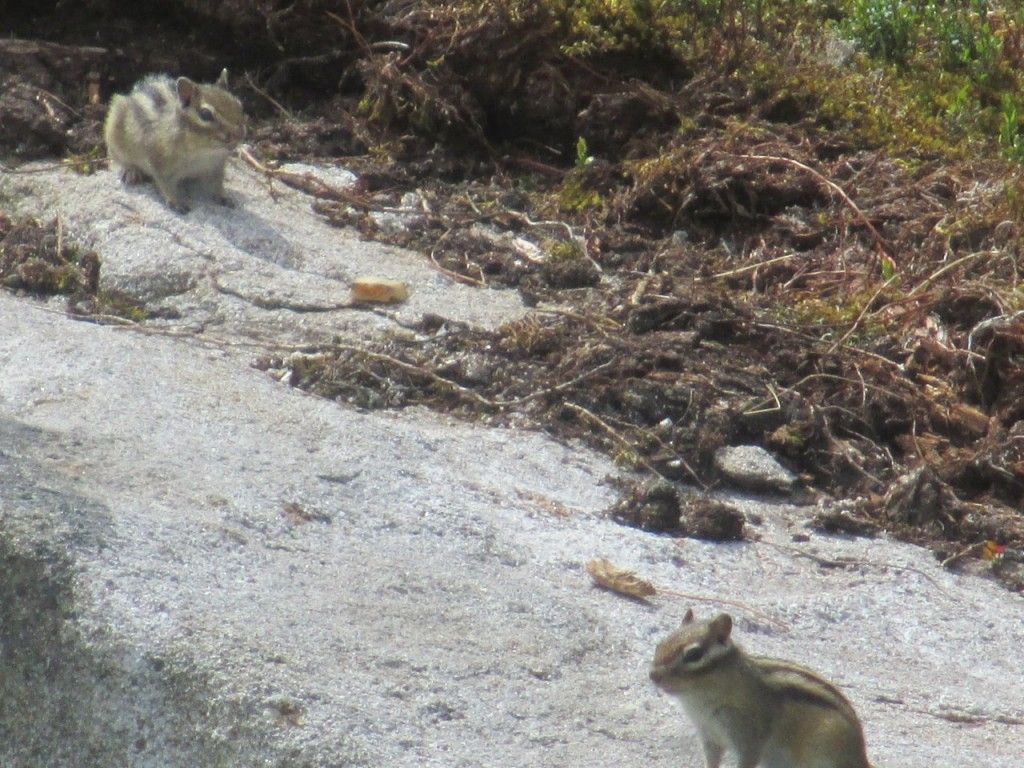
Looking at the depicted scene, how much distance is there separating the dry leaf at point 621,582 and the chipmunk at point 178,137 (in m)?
3.41

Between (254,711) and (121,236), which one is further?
(121,236)

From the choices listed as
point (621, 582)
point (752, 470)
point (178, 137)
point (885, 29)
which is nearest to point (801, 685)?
point (621, 582)

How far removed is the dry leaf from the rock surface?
4 cm

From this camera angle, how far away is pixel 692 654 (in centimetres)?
356

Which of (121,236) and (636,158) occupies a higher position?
(636,158)

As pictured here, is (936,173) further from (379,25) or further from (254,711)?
(254,711)

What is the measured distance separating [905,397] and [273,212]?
9.96 feet

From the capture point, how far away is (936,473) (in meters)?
5.39

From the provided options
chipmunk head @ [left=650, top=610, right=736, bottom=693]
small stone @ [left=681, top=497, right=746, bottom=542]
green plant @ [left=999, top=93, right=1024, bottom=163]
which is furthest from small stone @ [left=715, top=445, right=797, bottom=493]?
green plant @ [left=999, top=93, right=1024, bottom=163]

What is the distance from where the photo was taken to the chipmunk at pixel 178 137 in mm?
7004

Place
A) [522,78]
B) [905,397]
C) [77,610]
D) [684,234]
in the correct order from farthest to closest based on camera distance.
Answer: [522,78]
[684,234]
[905,397]
[77,610]

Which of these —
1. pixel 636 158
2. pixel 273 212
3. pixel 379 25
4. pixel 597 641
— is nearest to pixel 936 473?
pixel 597 641

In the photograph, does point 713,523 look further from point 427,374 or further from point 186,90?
point 186,90

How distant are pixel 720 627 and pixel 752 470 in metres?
1.78
